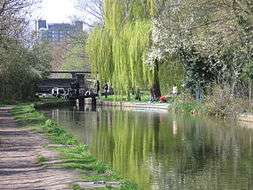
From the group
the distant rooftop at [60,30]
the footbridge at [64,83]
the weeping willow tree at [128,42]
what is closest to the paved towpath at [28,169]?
the weeping willow tree at [128,42]

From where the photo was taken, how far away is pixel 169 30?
132 ft

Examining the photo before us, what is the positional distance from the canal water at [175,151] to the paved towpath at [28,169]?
191 centimetres

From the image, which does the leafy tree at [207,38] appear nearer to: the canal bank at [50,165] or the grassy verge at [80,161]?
the grassy verge at [80,161]

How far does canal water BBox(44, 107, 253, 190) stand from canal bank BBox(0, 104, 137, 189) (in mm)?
1094

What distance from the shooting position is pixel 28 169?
1439 centimetres

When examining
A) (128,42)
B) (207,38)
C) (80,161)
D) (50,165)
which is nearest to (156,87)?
(128,42)

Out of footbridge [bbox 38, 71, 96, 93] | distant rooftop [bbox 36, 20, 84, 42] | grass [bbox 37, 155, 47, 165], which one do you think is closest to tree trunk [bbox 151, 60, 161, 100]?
distant rooftop [bbox 36, 20, 84, 42]

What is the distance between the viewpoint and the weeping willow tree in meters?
48.7

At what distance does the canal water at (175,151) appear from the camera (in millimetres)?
15320

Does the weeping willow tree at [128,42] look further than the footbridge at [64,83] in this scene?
No

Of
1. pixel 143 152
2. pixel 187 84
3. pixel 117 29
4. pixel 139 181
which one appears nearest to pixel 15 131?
pixel 143 152

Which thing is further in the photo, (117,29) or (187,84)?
(117,29)

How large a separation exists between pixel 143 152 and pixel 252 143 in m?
4.71

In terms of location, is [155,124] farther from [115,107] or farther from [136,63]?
[115,107]
